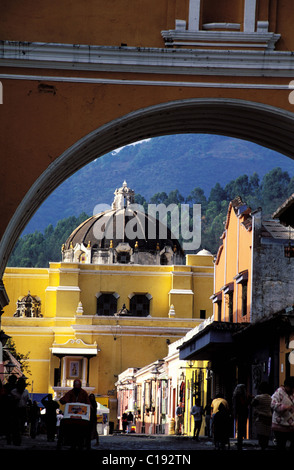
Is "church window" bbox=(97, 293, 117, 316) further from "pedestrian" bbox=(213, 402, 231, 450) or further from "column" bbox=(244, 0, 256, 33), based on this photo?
"column" bbox=(244, 0, 256, 33)

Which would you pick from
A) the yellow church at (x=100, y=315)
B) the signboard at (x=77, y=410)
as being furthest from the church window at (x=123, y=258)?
the signboard at (x=77, y=410)

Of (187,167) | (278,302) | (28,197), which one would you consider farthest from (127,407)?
(187,167)

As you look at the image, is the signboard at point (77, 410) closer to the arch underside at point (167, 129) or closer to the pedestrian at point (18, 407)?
the pedestrian at point (18, 407)

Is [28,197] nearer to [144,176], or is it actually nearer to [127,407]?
[127,407]

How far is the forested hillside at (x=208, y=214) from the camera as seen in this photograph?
4813 inches

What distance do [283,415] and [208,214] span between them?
392 feet

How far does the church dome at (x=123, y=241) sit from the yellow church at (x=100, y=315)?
708 mm

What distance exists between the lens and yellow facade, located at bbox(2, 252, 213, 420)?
142 feet

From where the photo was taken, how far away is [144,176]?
7515 inches

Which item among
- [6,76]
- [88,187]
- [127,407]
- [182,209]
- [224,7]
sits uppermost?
[88,187]

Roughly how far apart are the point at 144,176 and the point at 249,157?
19.4 m

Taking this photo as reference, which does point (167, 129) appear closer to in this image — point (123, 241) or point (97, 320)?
point (97, 320)

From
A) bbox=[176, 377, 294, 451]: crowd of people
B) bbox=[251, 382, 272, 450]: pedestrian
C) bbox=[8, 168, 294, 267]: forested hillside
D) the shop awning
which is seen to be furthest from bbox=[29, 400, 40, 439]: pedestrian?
bbox=[8, 168, 294, 267]: forested hillside

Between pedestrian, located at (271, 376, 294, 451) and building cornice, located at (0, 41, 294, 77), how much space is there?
145 inches
